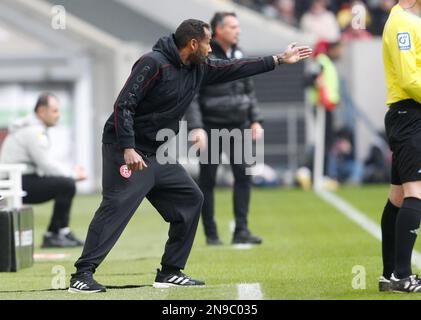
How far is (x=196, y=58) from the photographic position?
8.18 metres

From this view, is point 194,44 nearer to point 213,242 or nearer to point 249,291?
point 249,291

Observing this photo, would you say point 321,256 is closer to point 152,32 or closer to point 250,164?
point 250,164

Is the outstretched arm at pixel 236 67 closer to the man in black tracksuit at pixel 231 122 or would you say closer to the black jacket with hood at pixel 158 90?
the black jacket with hood at pixel 158 90

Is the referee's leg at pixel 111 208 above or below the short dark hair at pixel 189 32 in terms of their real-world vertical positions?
below

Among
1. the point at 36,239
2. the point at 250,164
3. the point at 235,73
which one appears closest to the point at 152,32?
the point at 36,239

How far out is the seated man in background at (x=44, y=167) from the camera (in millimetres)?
12359

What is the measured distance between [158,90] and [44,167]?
4666 millimetres

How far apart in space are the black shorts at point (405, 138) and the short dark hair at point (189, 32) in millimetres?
1409

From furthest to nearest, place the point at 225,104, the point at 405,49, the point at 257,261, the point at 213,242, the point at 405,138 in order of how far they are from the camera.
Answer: the point at 213,242, the point at 225,104, the point at 257,261, the point at 405,138, the point at 405,49

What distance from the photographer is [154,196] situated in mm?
8516

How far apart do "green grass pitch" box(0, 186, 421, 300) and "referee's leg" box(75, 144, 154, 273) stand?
0.28 m

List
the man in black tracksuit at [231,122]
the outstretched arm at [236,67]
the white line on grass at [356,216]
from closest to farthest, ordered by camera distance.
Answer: the outstretched arm at [236,67]
the white line on grass at [356,216]
the man in black tracksuit at [231,122]

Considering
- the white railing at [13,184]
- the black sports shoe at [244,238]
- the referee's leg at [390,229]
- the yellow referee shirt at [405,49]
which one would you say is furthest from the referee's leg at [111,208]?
the black sports shoe at [244,238]

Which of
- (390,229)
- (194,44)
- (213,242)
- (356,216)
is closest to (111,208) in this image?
(194,44)
